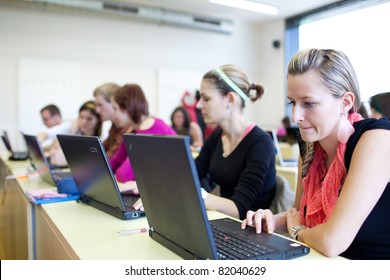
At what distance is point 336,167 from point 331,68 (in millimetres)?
274

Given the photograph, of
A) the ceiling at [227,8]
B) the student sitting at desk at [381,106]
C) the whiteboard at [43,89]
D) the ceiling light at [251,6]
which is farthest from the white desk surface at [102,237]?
the ceiling at [227,8]

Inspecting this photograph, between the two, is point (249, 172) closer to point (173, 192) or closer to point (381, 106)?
→ point (173, 192)

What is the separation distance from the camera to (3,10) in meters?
5.00

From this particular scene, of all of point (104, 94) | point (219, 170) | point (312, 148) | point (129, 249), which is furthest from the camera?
point (104, 94)

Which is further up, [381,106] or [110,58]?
[110,58]

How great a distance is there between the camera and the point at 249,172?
158 cm

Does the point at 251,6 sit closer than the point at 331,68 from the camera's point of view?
No

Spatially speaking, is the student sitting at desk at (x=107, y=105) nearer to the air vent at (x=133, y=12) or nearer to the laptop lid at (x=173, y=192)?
the laptop lid at (x=173, y=192)

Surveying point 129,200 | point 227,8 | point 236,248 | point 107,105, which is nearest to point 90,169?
point 129,200

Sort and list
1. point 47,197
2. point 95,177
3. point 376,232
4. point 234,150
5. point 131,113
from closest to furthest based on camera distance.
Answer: point 376,232, point 95,177, point 47,197, point 234,150, point 131,113

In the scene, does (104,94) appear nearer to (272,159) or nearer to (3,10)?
(272,159)

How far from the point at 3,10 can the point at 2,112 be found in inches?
52.1
